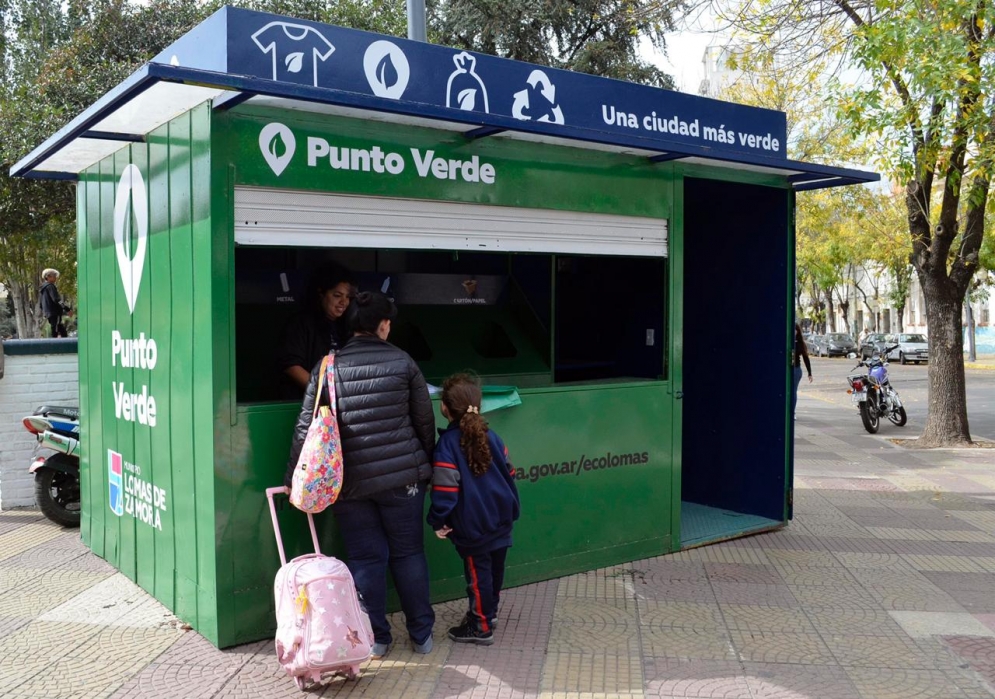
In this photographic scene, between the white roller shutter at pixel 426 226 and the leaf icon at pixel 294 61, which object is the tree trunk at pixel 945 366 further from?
the leaf icon at pixel 294 61

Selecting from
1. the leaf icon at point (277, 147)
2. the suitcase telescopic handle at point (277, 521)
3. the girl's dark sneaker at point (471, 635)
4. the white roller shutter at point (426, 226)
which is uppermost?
the leaf icon at point (277, 147)

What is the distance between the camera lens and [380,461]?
4230mm

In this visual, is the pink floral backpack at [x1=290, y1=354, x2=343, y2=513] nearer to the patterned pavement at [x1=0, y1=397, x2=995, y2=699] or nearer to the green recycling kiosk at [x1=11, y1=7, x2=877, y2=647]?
the green recycling kiosk at [x1=11, y1=7, x2=877, y2=647]

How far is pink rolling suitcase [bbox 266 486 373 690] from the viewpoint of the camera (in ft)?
12.7

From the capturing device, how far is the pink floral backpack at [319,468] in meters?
4.04

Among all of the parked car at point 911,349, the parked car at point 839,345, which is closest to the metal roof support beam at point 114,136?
the parked car at point 911,349

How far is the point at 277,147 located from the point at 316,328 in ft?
3.39

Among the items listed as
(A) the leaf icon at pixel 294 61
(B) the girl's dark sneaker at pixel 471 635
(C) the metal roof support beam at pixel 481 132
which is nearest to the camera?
(A) the leaf icon at pixel 294 61

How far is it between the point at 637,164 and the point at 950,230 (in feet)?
24.8

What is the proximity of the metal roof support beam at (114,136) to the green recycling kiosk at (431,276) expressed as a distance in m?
0.01

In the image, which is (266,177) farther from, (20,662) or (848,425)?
(848,425)

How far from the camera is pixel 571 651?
4.50 m

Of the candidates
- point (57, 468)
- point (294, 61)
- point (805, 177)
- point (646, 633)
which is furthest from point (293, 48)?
point (57, 468)

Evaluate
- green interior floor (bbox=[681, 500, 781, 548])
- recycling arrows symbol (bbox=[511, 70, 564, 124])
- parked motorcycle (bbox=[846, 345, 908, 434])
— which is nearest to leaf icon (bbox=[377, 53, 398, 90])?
recycling arrows symbol (bbox=[511, 70, 564, 124])
